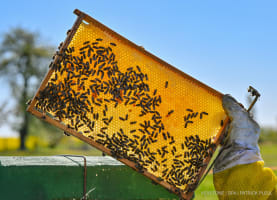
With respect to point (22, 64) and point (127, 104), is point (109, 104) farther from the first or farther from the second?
point (22, 64)

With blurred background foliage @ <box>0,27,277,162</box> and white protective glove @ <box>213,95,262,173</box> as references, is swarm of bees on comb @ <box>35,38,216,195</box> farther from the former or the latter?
blurred background foliage @ <box>0,27,277,162</box>

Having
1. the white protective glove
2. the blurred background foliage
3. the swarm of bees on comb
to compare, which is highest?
the white protective glove

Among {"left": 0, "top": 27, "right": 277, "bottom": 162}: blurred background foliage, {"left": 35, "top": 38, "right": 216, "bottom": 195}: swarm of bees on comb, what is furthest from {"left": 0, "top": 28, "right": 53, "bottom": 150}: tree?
{"left": 35, "top": 38, "right": 216, "bottom": 195}: swarm of bees on comb

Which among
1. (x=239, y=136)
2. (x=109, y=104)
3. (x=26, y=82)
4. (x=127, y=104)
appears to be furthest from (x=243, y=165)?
(x=26, y=82)

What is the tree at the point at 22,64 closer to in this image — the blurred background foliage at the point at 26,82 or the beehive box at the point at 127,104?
the blurred background foliage at the point at 26,82

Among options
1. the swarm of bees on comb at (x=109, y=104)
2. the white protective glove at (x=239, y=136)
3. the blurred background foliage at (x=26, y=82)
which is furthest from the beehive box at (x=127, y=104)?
the blurred background foliage at (x=26, y=82)

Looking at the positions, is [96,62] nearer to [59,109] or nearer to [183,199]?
[59,109]
